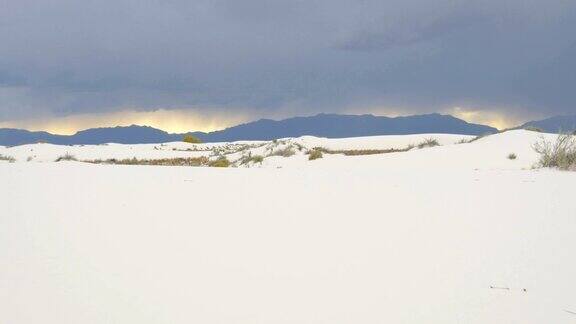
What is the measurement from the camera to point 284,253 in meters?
2.54

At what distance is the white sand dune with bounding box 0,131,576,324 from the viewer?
1798 mm

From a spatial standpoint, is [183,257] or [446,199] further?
[446,199]

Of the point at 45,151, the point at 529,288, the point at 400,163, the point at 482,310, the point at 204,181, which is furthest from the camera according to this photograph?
the point at 45,151

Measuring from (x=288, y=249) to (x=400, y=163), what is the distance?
33.5 ft

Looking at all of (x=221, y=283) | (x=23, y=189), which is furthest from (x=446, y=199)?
(x=23, y=189)

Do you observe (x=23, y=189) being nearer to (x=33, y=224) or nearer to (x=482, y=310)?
(x=33, y=224)

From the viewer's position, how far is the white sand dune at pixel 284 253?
1.80 metres

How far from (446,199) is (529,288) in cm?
231

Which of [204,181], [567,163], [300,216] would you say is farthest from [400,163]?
[300,216]

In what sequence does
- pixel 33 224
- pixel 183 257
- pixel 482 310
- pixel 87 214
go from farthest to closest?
pixel 87 214, pixel 33 224, pixel 183 257, pixel 482 310

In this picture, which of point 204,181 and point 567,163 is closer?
point 204,181

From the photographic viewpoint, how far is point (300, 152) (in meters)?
17.2

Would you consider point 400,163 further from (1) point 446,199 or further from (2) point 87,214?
(2) point 87,214

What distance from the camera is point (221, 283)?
2.08m
